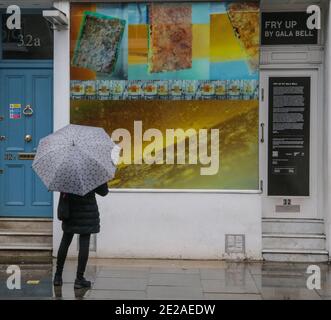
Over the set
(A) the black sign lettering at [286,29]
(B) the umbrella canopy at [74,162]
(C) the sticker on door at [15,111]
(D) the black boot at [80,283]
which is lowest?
(D) the black boot at [80,283]

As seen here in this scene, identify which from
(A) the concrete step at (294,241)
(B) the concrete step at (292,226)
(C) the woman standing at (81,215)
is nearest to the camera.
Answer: (C) the woman standing at (81,215)

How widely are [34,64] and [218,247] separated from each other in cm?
393

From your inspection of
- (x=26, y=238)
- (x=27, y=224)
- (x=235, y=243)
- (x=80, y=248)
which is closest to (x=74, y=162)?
(x=80, y=248)

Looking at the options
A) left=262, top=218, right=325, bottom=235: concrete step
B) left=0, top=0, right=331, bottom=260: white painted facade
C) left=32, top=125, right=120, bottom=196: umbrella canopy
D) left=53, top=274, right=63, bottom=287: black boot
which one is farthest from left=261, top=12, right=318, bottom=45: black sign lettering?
left=53, top=274, right=63, bottom=287: black boot

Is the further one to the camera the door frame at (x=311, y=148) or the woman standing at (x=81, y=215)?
the door frame at (x=311, y=148)

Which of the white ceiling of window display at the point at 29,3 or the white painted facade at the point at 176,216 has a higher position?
the white ceiling of window display at the point at 29,3

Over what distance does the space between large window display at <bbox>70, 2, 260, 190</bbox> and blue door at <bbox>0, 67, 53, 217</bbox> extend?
27.9 inches

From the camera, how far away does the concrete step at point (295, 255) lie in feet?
29.0

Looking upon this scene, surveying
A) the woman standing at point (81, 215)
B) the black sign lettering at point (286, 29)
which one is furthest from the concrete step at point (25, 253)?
the black sign lettering at point (286, 29)

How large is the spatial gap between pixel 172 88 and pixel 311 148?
2261 mm

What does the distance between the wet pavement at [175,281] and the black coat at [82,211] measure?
770mm

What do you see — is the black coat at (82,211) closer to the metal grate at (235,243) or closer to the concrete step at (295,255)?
the metal grate at (235,243)

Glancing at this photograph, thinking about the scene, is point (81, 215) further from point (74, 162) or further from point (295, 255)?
point (295, 255)

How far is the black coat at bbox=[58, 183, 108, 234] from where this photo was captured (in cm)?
698
